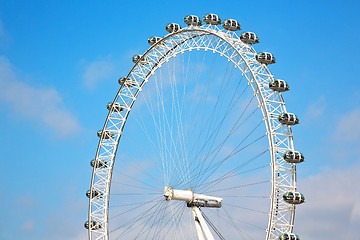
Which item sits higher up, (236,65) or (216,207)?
(236,65)

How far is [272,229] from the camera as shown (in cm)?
3475

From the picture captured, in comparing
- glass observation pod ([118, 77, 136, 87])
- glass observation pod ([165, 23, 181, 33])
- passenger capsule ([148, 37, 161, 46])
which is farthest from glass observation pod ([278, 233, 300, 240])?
glass observation pod ([118, 77, 136, 87])

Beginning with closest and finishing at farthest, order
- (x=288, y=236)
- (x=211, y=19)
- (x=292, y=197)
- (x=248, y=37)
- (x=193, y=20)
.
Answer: (x=288, y=236)
(x=292, y=197)
(x=248, y=37)
(x=211, y=19)
(x=193, y=20)

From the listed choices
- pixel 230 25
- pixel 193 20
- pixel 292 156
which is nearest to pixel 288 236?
pixel 292 156

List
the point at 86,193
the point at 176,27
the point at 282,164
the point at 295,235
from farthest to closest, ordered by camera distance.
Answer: the point at 86,193 → the point at 176,27 → the point at 282,164 → the point at 295,235

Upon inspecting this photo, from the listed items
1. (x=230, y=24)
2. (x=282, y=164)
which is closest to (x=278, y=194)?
(x=282, y=164)

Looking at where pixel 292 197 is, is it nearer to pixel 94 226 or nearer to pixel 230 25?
pixel 230 25

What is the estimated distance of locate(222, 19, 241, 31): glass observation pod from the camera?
4078 centimetres

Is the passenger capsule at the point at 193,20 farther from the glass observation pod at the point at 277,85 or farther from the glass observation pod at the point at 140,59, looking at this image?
the glass observation pod at the point at 277,85

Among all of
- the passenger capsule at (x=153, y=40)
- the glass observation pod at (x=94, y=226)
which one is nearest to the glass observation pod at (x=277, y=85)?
the passenger capsule at (x=153, y=40)

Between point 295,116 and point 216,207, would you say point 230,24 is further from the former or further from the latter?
point 216,207

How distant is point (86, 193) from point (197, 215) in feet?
45.1

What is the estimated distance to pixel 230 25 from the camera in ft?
134

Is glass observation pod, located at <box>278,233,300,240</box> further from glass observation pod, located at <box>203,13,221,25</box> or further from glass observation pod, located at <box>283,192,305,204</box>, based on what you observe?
glass observation pod, located at <box>203,13,221,25</box>
